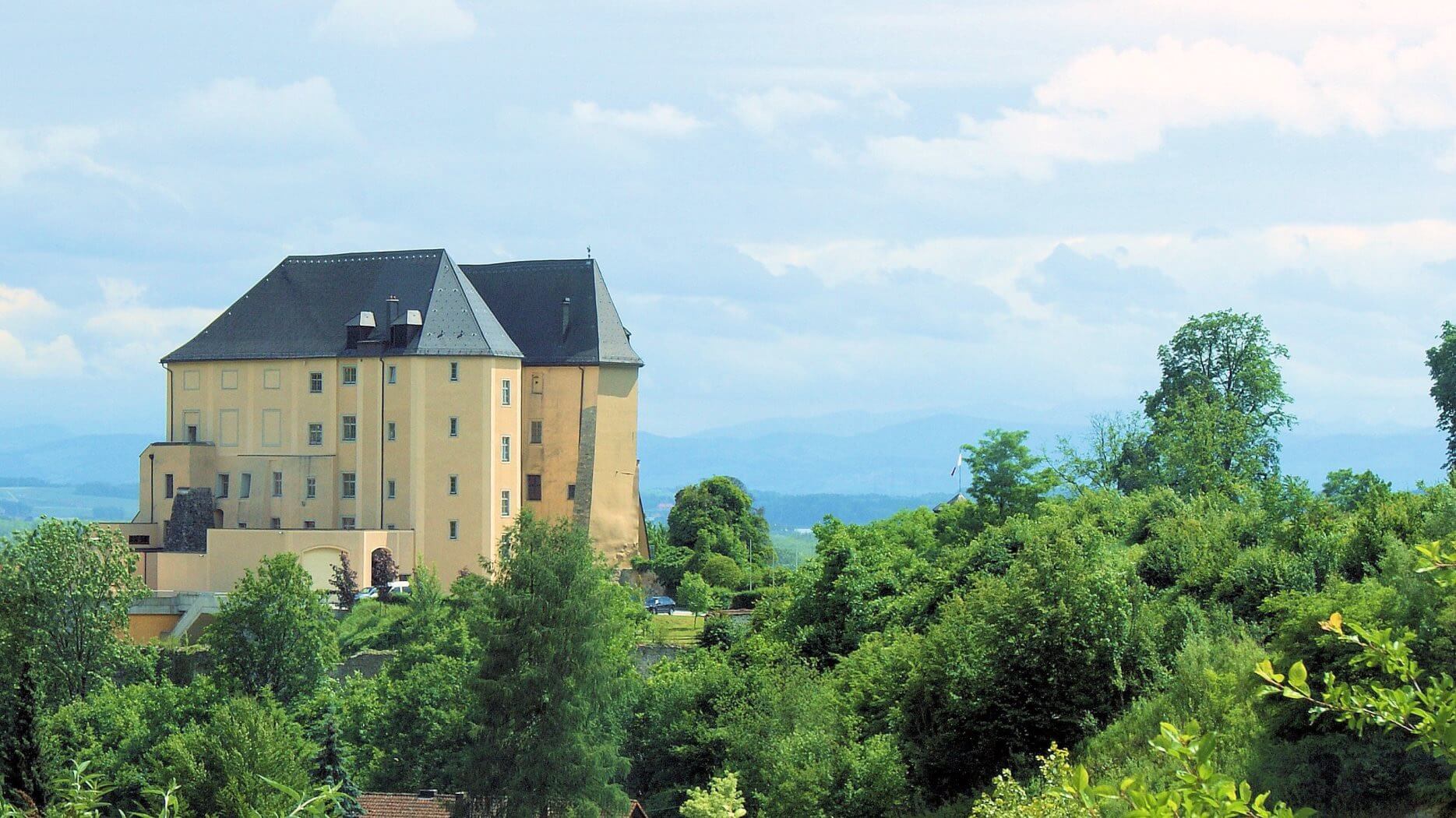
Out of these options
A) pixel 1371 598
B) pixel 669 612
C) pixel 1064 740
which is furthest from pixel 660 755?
pixel 669 612

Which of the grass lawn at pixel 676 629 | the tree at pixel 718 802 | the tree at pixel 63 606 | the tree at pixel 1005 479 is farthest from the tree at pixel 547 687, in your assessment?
the tree at pixel 1005 479

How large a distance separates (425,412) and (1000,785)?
177 feet

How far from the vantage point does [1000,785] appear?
2705 centimetres

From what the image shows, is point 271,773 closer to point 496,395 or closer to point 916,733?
point 916,733

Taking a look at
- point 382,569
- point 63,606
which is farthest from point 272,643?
point 382,569

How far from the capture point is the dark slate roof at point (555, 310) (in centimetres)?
8275

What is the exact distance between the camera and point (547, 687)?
146 feet

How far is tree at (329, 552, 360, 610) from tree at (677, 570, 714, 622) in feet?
46.2

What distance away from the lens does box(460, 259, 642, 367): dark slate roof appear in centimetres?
8275

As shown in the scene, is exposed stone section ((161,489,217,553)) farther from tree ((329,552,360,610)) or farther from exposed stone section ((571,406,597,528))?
exposed stone section ((571,406,597,528))

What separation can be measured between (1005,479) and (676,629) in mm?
15899

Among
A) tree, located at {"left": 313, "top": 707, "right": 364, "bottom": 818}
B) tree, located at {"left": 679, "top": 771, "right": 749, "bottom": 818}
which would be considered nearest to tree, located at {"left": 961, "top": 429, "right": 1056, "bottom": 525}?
tree, located at {"left": 313, "top": 707, "right": 364, "bottom": 818}

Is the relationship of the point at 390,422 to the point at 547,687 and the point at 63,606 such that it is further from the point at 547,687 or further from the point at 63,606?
the point at 547,687

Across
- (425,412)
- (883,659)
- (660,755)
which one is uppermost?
(425,412)
